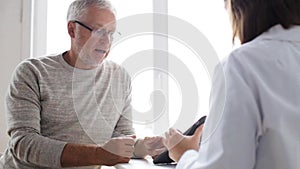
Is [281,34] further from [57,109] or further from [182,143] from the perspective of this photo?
[57,109]

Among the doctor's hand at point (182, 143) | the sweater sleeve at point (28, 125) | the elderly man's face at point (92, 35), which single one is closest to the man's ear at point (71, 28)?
the elderly man's face at point (92, 35)

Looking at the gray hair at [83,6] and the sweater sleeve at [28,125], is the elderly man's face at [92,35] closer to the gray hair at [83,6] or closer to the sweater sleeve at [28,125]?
the gray hair at [83,6]

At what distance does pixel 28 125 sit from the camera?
1304 mm

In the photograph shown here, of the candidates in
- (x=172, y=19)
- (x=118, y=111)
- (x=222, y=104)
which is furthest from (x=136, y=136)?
(x=222, y=104)

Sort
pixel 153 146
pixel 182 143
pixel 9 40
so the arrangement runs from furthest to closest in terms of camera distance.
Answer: pixel 9 40 → pixel 153 146 → pixel 182 143

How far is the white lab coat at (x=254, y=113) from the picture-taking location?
600mm

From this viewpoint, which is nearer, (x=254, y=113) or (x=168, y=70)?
(x=254, y=113)

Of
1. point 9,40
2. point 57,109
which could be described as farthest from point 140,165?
point 9,40

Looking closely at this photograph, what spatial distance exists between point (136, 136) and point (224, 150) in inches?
31.2

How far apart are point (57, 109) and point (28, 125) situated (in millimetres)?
126

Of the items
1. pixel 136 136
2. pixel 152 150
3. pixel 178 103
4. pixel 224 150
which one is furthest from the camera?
pixel 136 136

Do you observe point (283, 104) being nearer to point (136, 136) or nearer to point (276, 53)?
point (276, 53)

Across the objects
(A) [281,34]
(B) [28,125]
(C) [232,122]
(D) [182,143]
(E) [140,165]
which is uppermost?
(A) [281,34]

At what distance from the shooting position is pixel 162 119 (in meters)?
0.92
